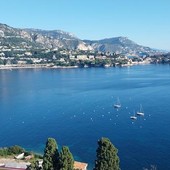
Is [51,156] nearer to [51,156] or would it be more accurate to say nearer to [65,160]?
[51,156]

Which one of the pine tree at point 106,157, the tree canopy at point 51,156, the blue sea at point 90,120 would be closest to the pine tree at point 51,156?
the tree canopy at point 51,156

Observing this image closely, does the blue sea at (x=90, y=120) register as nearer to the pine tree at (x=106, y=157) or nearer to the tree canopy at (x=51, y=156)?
the pine tree at (x=106, y=157)

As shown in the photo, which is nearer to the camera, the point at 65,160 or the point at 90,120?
the point at 65,160

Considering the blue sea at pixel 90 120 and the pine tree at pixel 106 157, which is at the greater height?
the pine tree at pixel 106 157

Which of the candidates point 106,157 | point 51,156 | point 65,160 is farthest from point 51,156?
point 106,157

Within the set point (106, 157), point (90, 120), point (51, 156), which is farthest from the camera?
point (90, 120)

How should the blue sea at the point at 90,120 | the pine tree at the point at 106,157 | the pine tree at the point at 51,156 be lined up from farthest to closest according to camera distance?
the blue sea at the point at 90,120 < the pine tree at the point at 51,156 < the pine tree at the point at 106,157

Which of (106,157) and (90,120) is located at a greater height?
(106,157)

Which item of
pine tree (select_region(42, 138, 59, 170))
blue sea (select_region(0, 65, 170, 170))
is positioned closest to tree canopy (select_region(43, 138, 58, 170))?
pine tree (select_region(42, 138, 59, 170))

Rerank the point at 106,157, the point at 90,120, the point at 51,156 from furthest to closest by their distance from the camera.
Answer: the point at 90,120, the point at 51,156, the point at 106,157
